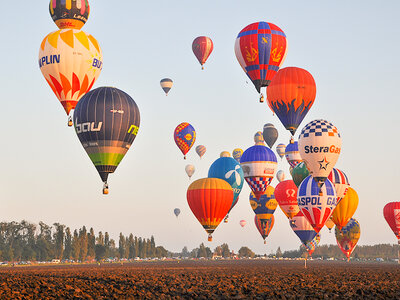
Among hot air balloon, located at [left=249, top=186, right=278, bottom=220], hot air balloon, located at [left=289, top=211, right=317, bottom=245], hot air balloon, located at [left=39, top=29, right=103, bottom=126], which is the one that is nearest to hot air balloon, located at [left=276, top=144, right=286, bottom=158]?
hot air balloon, located at [left=249, top=186, right=278, bottom=220]

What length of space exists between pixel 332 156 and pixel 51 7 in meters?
28.1

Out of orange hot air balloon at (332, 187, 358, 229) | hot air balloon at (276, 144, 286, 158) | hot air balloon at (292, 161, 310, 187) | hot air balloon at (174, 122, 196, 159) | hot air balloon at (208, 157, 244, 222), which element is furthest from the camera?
hot air balloon at (276, 144, 286, 158)

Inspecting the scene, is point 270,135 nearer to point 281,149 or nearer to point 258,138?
point 281,149

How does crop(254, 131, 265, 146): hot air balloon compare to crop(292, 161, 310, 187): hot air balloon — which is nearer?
crop(292, 161, 310, 187): hot air balloon

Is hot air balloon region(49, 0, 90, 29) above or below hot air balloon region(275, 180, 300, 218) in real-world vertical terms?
above

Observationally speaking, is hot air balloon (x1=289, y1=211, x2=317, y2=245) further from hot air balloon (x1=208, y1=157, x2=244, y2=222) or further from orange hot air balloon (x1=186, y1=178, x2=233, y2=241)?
orange hot air balloon (x1=186, y1=178, x2=233, y2=241)

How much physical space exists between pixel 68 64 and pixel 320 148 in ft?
77.2

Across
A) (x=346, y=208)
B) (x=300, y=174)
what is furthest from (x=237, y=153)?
(x=346, y=208)

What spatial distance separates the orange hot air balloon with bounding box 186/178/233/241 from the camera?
5950 centimetres

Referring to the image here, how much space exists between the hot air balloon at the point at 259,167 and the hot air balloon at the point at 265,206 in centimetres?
978

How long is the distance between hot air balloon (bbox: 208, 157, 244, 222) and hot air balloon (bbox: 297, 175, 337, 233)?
40.0 ft

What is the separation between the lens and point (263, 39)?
51.8m

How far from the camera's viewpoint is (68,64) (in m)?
46.7

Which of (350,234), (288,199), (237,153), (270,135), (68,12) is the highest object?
(68,12)
